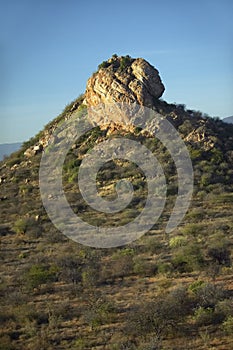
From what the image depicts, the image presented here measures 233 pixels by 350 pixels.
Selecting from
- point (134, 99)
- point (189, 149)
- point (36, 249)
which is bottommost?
point (36, 249)

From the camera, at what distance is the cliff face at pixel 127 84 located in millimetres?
28094

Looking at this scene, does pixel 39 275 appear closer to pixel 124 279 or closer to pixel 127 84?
pixel 124 279

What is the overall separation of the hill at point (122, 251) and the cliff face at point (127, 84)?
0.07 m

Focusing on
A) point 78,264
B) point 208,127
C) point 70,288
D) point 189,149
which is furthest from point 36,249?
point 208,127

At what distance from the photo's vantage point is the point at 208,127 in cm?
2980

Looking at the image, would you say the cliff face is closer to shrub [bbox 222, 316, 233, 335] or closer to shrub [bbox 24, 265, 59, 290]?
shrub [bbox 24, 265, 59, 290]

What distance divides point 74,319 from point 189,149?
17.0 metres

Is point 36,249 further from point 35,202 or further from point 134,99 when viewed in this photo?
point 134,99

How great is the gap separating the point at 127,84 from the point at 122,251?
13773 millimetres

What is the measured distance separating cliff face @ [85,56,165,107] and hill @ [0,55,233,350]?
0.07 metres

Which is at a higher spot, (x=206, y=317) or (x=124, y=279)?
(x=124, y=279)

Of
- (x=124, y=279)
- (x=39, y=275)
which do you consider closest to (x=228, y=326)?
(x=124, y=279)

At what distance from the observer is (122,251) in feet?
57.3

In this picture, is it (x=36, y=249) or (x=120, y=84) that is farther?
(x=120, y=84)
